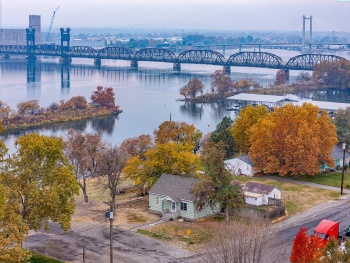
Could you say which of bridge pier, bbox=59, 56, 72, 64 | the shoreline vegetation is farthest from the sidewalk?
bridge pier, bbox=59, 56, 72, 64

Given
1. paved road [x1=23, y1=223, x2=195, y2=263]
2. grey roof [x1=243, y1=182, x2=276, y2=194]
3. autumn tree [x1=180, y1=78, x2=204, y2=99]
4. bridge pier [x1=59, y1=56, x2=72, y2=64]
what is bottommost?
paved road [x1=23, y1=223, x2=195, y2=263]

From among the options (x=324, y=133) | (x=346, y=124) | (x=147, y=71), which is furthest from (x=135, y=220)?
(x=147, y=71)

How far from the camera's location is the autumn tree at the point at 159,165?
2031 centimetres

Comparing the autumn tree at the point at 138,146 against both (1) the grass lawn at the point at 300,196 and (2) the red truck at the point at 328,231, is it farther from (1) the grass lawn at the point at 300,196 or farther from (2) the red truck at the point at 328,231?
(2) the red truck at the point at 328,231

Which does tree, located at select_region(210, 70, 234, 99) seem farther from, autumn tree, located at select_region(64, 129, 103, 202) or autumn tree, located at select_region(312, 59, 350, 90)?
autumn tree, located at select_region(64, 129, 103, 202)

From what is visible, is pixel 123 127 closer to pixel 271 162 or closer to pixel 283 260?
pixel 271 162

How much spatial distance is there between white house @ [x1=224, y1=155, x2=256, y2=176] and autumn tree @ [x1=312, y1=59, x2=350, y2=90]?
3888cm

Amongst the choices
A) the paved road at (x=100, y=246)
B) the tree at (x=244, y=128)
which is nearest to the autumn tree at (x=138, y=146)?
the tree at (x=244, y=128)

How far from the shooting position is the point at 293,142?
2297cm

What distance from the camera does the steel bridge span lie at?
75625mm

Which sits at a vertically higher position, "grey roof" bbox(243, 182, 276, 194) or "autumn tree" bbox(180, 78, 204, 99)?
"autumn tree" bbox(180, 78, 204, 99)

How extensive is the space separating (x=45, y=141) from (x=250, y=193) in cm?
744

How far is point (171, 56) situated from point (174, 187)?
70.4 meters

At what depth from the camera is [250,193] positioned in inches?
765
